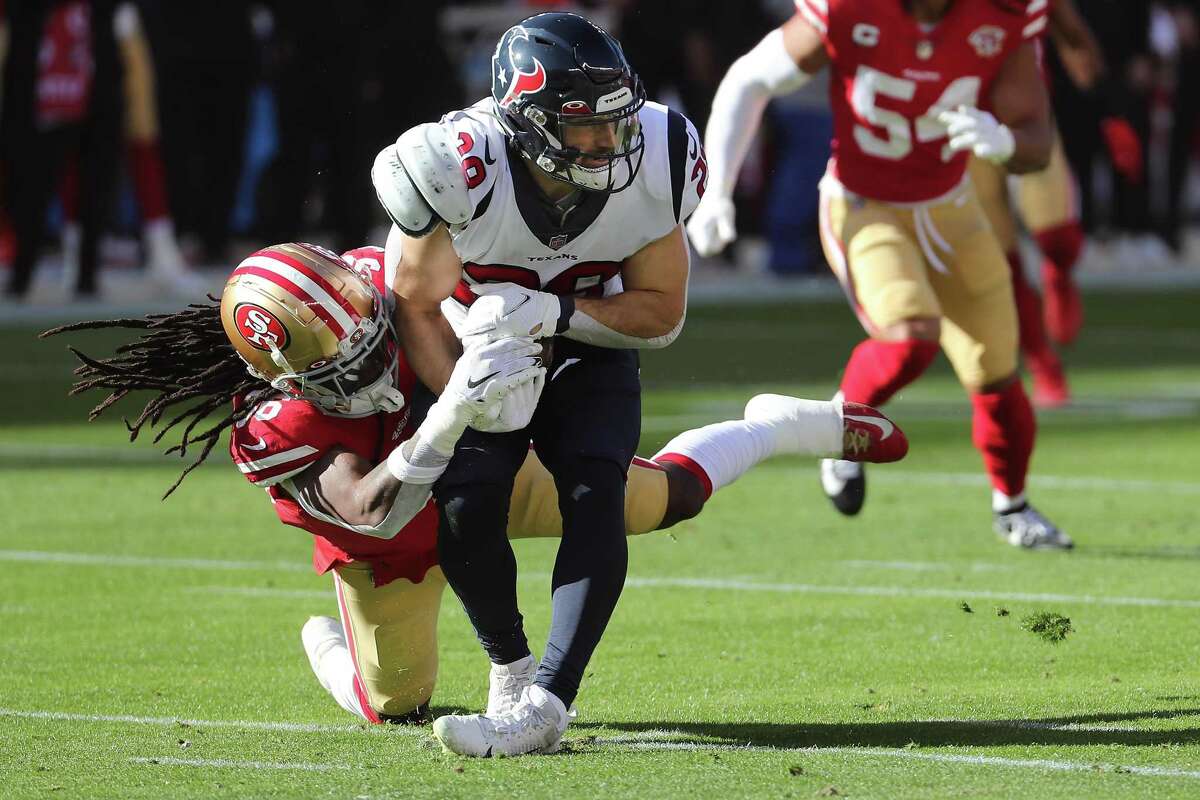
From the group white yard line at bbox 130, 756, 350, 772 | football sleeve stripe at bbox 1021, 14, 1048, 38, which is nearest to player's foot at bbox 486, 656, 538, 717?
white yard line at bbox 130, 756, 350, 772

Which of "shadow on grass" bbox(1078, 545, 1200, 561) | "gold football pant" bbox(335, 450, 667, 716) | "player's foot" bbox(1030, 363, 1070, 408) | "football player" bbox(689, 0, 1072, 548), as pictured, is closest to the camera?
"gold football pant" bbox(335, 450, 667, 716)

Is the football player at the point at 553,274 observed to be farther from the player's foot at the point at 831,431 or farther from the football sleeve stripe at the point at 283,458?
the player's foot at the point at 831,431

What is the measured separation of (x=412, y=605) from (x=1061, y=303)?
624 centimetres

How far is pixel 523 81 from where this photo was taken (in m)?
4.53

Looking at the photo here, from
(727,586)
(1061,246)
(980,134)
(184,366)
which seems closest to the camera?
(184,366)

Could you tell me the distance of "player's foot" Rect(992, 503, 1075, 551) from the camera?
6.91 meters

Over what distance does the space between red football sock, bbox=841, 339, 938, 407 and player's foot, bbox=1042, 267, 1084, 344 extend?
3824 millimetres

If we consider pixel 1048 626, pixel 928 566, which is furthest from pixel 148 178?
pixel 1048 626

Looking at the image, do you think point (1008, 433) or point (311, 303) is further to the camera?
point (1008, 433)

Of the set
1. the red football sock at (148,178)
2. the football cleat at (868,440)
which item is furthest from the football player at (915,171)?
the red football sock at (148,178)

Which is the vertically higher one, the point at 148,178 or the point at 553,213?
the point at 553,213

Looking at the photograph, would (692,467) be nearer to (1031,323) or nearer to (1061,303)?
(1031,323)

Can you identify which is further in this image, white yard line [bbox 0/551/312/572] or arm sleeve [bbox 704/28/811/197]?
arm sleeve [bbox 704/28/811/197]

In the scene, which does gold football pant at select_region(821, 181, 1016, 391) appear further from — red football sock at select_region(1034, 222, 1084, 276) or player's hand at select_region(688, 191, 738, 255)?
red football sock at select_region(1034, 222, 1084, 276)
